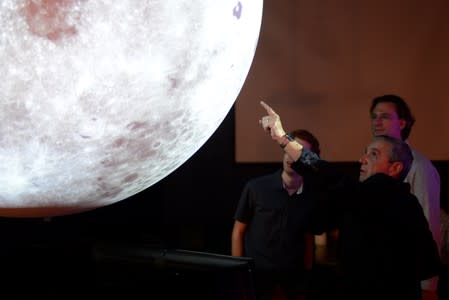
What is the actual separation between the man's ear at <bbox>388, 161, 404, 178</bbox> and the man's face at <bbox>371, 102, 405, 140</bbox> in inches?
13.6

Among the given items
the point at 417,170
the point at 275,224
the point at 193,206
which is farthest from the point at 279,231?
the point at 193,206

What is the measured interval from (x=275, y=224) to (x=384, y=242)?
606 mm

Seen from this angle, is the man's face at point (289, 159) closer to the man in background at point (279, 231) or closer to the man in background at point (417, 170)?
the man in background at point (279, 231)

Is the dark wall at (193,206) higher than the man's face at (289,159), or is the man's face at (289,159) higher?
the man's face at (289,159)

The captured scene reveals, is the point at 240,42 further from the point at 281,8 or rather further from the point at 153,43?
the point at 281,8

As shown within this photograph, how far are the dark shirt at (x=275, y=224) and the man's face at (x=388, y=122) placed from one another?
39 centimetres

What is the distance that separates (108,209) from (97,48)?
2644 mm

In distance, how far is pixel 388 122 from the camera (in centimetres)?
204

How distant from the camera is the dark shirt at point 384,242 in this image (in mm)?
1613

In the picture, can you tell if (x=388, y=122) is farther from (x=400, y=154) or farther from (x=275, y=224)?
(x=275, y=224)

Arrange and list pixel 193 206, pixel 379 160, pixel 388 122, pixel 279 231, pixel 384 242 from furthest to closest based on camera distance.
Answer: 1. pixel 193 206
2. pixel 279 231
3. pixel 388 122
4. pixel 379 160
5. pixel 384 242

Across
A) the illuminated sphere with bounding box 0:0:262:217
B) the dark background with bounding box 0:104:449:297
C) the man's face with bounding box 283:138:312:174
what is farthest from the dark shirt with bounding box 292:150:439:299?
the dark background with bounding box 0:104:449:297

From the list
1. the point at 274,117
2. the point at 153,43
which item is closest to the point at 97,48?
the point at 153,43

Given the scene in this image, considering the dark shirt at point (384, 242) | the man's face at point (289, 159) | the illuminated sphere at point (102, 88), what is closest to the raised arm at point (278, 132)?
the dark shirt at point (384, 242)
